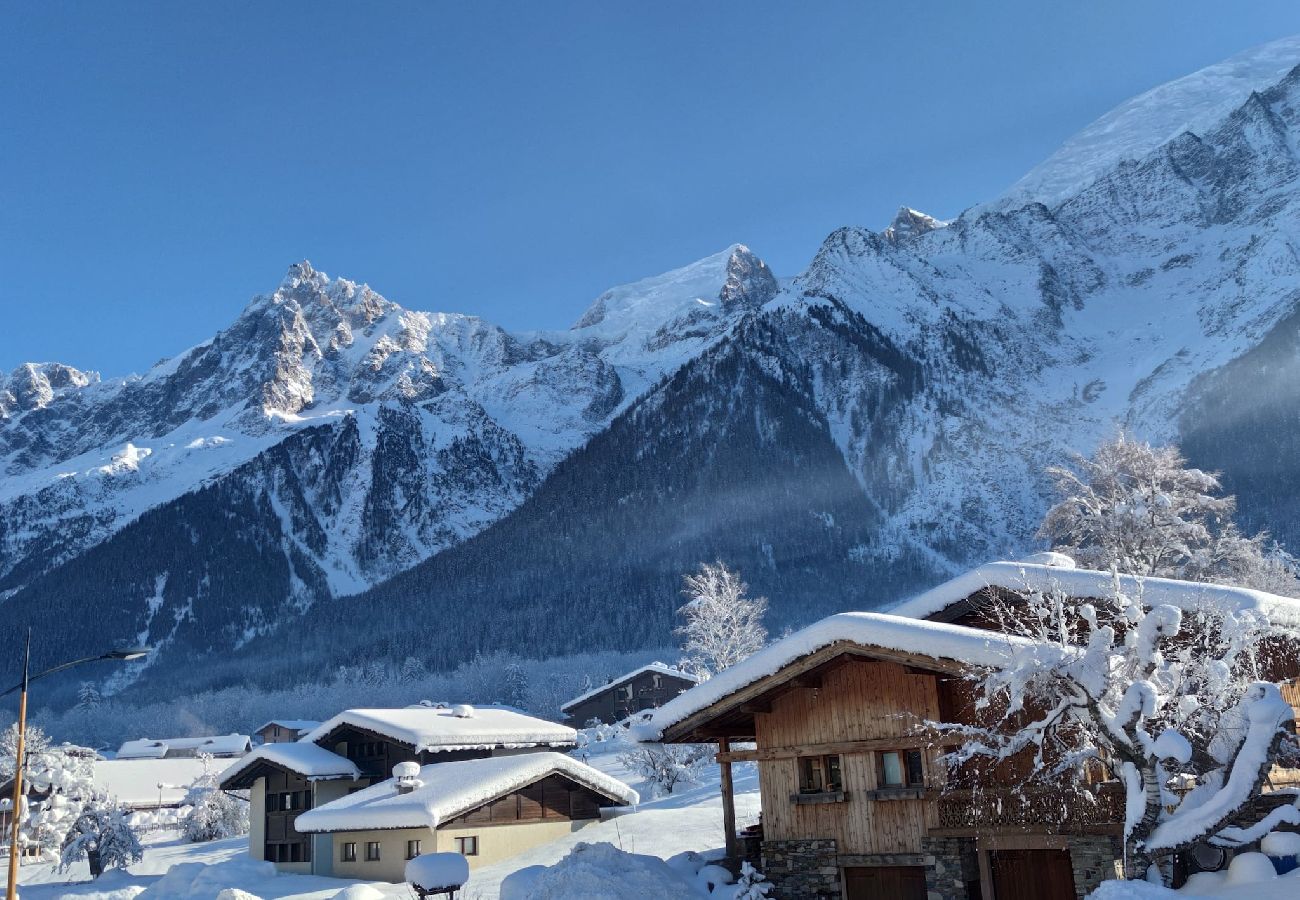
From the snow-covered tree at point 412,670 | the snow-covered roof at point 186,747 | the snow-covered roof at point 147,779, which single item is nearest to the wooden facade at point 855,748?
the snow-covered roof at point 147,779

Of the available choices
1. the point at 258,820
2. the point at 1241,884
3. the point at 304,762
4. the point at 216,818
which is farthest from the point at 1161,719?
the point at 216,818

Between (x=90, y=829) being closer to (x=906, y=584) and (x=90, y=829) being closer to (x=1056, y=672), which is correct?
(x=1056, y=672)

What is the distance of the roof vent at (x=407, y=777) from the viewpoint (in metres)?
37.2

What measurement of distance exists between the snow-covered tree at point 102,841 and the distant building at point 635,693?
45364 millimetres

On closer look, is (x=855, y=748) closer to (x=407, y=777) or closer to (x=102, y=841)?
(x=407, y=777)

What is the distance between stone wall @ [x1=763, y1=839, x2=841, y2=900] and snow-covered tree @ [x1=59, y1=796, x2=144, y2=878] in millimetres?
36325

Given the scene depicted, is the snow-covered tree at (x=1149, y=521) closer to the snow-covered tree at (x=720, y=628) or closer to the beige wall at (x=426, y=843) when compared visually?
the snow-covered tree at (x=720, y=628)

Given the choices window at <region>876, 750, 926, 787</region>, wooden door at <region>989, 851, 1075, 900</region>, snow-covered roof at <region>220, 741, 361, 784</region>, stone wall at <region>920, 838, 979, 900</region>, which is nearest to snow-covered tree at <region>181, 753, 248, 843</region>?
snow-covered roof at <region>220, 741, 361, 784</region>

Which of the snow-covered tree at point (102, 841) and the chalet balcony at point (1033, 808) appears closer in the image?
the chalet balcony at point (1033, 808)

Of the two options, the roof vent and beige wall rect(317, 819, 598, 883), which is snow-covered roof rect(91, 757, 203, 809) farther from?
the roof vent

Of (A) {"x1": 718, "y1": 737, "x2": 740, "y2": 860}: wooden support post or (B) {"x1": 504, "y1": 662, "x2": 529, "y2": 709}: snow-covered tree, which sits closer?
(A) {"x1": 718, "y1": 737, "x2": 740, "y2": 860}: wooden support post

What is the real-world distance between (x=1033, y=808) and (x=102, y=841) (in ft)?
139

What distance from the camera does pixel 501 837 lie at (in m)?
36.4

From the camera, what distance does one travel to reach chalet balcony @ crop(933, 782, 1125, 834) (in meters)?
16.7
